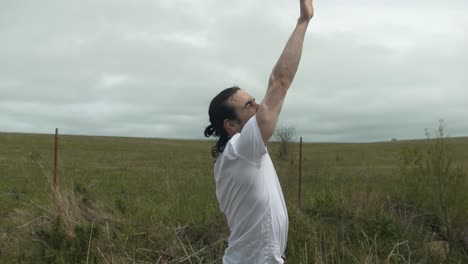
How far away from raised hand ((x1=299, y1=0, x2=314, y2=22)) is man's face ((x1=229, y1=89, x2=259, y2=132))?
45cm

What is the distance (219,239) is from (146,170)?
5.10 m

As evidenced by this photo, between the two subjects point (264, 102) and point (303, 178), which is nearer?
point (264, 102)

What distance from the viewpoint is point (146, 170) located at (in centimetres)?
1152

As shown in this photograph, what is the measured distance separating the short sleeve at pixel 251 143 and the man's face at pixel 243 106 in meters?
0.20

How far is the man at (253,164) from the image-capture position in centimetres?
230

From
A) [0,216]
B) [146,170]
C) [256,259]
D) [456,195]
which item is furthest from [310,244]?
[146,170]

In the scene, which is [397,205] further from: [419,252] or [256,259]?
[256,259]

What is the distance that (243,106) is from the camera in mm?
2553

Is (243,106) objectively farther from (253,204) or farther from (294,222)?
(294,222)

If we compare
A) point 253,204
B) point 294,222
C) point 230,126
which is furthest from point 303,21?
point 294,222

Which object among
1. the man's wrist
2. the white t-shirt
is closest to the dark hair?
the white t-shirt

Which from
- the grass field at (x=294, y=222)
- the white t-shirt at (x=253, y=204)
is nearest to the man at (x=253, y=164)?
the white t-shirt at (x=253, y=204)

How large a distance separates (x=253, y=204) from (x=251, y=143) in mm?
343

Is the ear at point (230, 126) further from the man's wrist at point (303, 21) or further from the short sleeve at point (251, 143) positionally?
the man's wrist at point (303, 21)
